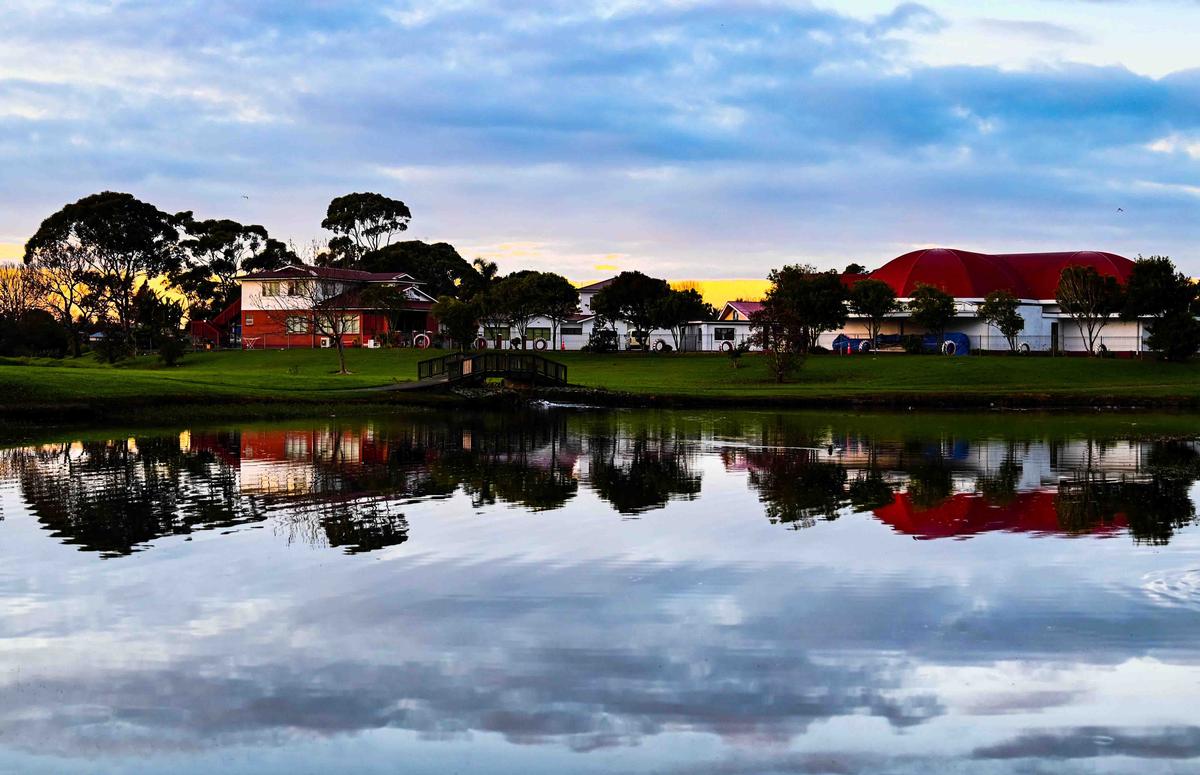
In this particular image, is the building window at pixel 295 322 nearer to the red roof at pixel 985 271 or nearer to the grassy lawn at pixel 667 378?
the grassy lawn at pixel 667 378

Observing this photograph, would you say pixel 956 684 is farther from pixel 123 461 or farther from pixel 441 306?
pixel 441 306

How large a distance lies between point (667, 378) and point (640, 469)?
45119 millimetres

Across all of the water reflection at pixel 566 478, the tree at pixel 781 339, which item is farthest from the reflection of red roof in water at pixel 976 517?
the tree at pixel 781 339

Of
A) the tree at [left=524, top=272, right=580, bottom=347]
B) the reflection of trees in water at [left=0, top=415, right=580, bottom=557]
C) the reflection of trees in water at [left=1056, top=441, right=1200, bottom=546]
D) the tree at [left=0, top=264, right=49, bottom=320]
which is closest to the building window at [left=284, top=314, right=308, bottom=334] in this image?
the tree at [left=524, top=272, right=580, bottom=347]

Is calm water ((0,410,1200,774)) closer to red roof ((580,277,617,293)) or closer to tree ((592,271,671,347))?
tree ((592,271,671,347))

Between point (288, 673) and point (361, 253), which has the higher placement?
point (361, 253)

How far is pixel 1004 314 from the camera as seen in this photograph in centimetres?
9288

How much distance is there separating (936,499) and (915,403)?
35.6 meters

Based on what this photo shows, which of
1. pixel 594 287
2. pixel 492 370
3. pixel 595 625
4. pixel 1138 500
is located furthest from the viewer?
pixel 594 287

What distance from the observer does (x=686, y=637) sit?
12.5 metres

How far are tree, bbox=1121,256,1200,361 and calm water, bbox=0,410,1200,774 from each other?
197 feet

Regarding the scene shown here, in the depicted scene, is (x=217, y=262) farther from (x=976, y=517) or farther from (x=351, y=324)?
(x=976, y=517)

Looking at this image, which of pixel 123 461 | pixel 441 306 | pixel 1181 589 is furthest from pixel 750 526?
pixel 441 306

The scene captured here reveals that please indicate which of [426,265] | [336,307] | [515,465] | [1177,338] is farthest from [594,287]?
[515,465]
